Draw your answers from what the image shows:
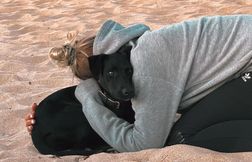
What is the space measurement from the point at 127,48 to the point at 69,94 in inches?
24.5

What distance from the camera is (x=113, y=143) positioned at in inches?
104

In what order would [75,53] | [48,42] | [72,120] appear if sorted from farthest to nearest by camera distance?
1. [48,42]
2. [72,120]
3. [75,53]

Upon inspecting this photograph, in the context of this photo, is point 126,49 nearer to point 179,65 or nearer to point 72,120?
point 179,65

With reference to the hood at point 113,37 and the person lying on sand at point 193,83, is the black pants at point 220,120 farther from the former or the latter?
the hood at point 113,37

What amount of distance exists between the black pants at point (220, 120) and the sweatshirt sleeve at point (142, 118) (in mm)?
112

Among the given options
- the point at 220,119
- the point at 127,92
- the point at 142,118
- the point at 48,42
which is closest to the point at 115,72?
the point at 127,92

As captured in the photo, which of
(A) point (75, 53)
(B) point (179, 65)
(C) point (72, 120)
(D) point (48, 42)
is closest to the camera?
(B) point (179, 65)

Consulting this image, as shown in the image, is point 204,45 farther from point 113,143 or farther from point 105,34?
point 113,143

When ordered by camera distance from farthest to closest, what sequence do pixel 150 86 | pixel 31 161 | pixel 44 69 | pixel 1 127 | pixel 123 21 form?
1. pixel 123 21
2. pixel 44 69
3. pixel 1 127
4. pixel 31 161
5. pixel 150 86

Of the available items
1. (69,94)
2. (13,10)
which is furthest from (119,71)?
(13,10)

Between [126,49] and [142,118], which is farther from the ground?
[126,49]

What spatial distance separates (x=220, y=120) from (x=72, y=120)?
32.6 inches

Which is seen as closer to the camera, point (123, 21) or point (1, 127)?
point (1, 127)

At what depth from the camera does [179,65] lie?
241cm
